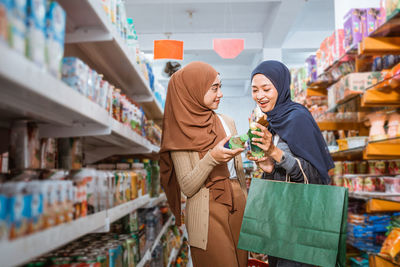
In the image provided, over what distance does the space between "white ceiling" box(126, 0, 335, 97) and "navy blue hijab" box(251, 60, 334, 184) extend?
4.61m

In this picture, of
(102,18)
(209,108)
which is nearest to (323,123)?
(209,108)

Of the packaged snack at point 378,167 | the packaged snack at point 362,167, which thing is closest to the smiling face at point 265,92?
the packaged snack at point 378,167

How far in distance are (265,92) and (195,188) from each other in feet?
2.24

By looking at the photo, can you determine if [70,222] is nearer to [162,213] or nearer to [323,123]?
[162,213]

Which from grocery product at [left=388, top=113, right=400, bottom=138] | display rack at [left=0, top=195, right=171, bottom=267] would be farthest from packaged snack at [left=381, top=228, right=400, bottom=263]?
display rack at [left=0, top=195, right=171, bottom=267]

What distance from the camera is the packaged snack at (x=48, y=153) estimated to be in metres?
1.33

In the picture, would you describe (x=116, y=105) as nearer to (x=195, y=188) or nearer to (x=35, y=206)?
(x=195, y=188)

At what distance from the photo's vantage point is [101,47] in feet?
6.70

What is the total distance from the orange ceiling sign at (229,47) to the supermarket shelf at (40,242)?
446 centimetres

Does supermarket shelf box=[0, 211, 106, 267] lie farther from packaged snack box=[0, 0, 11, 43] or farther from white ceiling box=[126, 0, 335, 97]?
white ceiling box=[126, 0, 335, 97]

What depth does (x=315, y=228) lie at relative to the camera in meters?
1.59

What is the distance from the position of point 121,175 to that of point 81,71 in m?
0.84

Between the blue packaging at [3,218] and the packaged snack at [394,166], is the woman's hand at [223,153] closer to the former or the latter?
the blue packaging at [3,218]

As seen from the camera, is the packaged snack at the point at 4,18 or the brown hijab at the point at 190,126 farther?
the brown hijab at the point at 190,126
